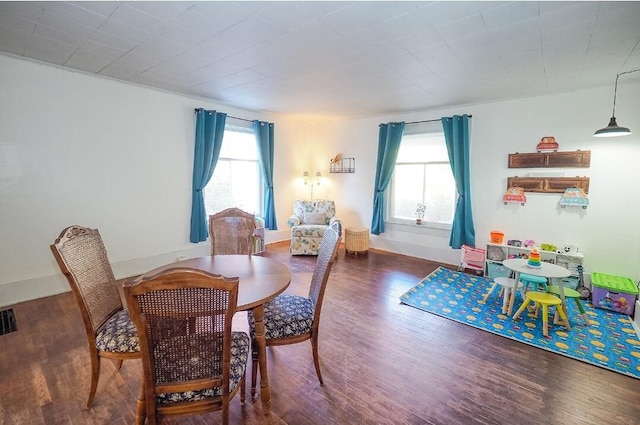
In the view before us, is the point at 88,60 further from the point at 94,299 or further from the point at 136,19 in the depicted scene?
the point at 94,299

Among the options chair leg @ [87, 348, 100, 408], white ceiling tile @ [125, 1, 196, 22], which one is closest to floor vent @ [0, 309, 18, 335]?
chair leg @ [87, 348, 100, 408]

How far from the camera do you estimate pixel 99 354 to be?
1.67 metres

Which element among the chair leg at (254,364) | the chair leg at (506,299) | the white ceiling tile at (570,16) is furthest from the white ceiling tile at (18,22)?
the chair leg at (506,299)

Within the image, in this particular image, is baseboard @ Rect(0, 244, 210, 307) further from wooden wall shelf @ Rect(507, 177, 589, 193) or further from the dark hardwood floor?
wooden wall shelf @ Rect(507, 177, 589, 193)

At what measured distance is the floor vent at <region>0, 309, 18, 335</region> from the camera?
2607 mm

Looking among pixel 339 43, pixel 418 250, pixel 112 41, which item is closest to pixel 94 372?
pixel 112 41

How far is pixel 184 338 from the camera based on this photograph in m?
1.27

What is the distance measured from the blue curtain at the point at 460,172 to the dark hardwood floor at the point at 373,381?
2.01m

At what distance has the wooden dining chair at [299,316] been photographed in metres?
1.84

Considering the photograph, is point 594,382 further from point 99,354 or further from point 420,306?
point 99,354

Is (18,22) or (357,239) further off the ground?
(18,22)

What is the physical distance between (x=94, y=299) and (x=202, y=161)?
3055 millimetres

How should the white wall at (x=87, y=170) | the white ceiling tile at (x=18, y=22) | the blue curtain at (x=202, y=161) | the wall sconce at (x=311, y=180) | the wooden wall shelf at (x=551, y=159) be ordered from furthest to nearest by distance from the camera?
the wall sconce at (x=311, y=180) → the blue curtain at (x=202, y=161) → the wooden wall shelf at (x=551, y=159) → the white wall at (x=87, y=170) → the white ceiling tile at (x=18, y=22)

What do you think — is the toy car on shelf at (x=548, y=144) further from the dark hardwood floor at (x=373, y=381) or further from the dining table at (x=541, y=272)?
the dark hardwood floor at (x=373, y=381)
